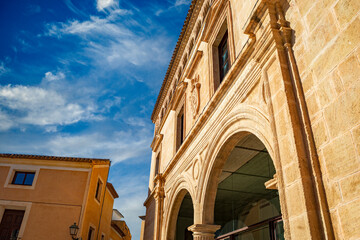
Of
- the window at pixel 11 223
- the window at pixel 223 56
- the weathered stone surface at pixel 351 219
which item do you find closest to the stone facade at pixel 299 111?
the weathered stone surface at pixel 351 219

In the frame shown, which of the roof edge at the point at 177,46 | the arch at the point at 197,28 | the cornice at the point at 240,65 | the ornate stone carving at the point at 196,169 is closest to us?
the cornice at the point at 240,65

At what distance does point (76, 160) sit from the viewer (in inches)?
603

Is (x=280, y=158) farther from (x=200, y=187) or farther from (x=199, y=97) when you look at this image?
(x=199, y=97)

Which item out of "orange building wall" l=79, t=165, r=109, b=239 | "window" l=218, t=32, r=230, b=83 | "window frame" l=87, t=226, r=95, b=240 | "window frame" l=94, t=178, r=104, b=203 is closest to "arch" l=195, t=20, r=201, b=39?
"window" l=218, t=32, r=230, b=83

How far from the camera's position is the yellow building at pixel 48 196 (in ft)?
44.8

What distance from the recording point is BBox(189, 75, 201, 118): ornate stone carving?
8461mm

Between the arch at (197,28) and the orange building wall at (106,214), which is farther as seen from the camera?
the orange building wall at (106,214)

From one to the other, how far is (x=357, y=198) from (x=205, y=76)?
6165 millimetres

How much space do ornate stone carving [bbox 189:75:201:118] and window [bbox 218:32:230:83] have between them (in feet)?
3.39

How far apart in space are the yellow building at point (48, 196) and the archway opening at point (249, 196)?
7.99 metres

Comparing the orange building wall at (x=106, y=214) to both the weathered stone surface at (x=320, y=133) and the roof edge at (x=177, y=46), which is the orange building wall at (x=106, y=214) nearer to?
the roof edge at (x=177, y=46)

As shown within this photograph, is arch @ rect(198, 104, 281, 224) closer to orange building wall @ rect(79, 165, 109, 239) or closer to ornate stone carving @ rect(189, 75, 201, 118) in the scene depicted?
ornate stone carving @ rect(189, 75, 201, 118)

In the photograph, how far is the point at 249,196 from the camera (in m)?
9.26

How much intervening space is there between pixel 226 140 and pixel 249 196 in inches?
168
